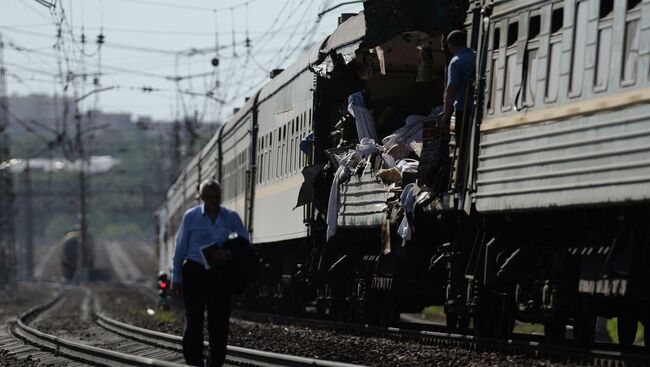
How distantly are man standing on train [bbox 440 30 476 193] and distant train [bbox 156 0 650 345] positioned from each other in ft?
0.21

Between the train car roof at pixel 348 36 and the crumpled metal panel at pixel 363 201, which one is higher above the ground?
the train car roof at pixel 348 36

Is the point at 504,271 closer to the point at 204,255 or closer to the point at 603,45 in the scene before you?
the point at 603,45

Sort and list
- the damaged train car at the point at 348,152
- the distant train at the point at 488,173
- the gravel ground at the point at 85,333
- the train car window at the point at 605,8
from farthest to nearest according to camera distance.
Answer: the gravel ground at the point at 85,333 < the damaged train car at the point at 348,152 < the train car window at the point at 605,8 < the distant train at the point at 488,173

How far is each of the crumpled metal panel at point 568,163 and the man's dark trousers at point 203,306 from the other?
313 centimetres

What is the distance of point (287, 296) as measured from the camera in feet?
94.3

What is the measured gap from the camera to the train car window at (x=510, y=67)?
602 inches

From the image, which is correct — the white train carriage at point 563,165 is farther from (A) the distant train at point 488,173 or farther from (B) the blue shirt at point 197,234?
(B) the blue shirt at point 197,234

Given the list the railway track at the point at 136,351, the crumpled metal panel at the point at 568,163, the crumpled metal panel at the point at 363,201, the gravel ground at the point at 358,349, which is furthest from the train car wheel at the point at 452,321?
the crumpled metal panel at the point at 568,163

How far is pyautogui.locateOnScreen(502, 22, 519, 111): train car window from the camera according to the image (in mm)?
15289

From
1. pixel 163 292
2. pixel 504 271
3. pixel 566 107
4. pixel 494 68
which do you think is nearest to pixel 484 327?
pixel 504 271

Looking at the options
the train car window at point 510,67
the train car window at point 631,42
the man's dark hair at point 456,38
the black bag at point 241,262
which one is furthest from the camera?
the man's dark hair at point 456,38

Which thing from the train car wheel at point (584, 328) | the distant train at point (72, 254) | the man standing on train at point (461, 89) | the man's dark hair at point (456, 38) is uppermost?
the man's dark hair at point (456, 38)

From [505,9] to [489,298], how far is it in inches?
130

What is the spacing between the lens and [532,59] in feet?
48.9
